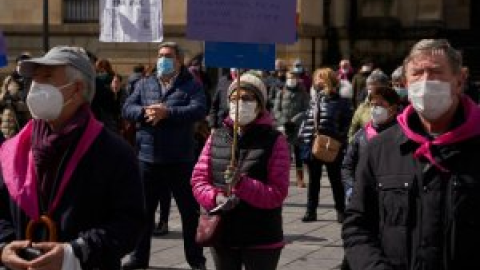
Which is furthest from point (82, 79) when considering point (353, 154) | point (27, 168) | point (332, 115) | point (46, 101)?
point (332, 115)

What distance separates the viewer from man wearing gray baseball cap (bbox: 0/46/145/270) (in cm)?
424

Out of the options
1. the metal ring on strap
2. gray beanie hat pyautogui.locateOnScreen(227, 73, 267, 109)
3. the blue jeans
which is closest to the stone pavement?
the blue jeans

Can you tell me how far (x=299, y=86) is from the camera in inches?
628

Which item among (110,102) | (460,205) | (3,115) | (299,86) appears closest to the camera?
(460,205)

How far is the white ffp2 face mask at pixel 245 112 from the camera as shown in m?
6.57

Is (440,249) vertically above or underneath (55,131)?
underneath

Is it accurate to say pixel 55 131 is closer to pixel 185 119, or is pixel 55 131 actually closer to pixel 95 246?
pixel 95 246

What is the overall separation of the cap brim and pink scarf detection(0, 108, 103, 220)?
0.24m

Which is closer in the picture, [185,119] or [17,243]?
[17,243]

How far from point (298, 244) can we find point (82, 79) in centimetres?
617

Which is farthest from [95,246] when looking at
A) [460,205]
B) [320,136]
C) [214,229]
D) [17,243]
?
[320,136]

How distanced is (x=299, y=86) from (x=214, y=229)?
32.0 feet

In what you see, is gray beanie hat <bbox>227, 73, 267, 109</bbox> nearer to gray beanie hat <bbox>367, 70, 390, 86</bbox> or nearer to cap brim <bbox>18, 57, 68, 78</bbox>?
gray beanie hat <bbox>367, 70, 390, 86</bbox>

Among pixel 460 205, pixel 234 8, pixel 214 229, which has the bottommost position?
pixel 214 229
